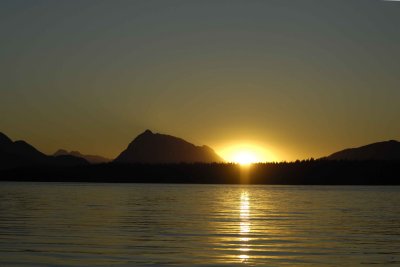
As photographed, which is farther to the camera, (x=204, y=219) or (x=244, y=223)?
(x=204, y=219)

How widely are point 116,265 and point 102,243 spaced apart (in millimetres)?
4617

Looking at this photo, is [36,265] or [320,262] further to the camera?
[320,262]

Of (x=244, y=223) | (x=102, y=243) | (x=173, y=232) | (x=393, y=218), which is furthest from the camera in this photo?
(x=393, y=218)

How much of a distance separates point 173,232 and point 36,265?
942 centimetres

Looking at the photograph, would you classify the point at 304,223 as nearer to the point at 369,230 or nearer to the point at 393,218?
the point at 369,230

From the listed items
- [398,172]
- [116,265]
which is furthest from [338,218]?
[398,172]

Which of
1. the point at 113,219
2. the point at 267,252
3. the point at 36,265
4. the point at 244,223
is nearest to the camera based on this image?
the point at 36,265

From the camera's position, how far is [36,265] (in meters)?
15.8

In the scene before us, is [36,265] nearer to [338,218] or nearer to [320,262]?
[320,262]

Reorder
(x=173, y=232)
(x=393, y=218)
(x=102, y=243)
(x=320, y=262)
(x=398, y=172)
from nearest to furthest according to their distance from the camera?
(x=320, y=262) → (x=102, y=243) → (x=173, y=232) → (x=393, y=218) → (x=398, y=172)

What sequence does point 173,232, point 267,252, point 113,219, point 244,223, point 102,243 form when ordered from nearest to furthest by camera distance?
point 267,252
point 102,243
point 173,232
point 244,223
point 113,219

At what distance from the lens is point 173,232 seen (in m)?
24.7

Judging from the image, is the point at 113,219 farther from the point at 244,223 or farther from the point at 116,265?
the point at 116,265

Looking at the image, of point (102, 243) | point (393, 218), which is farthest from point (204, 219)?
point (102, 243)
